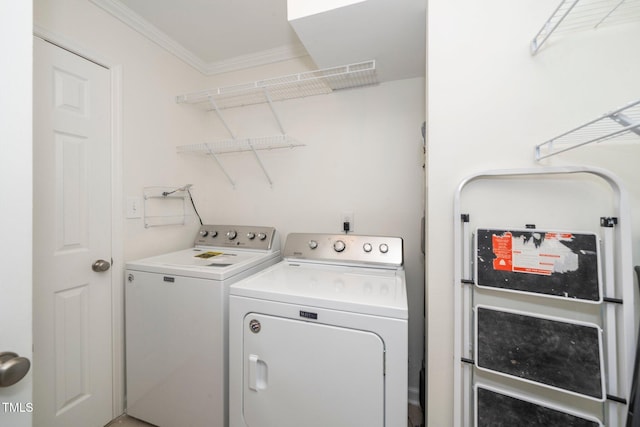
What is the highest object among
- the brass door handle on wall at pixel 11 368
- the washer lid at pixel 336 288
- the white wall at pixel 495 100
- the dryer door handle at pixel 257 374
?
the white wall at pixel 495 100

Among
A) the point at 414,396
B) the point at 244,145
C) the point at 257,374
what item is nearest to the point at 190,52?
the point at 244,145

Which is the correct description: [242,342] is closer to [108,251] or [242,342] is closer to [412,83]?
[108,251]

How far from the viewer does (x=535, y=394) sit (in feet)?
3.17

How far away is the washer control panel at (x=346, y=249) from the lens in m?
1.58

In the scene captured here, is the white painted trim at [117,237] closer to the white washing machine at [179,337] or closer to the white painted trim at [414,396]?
the white washing machine at [179,337]

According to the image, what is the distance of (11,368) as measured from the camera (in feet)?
1.77

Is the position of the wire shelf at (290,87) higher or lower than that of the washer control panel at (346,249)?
higher

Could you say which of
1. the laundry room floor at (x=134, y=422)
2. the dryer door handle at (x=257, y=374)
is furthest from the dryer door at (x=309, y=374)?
the laundry room floor at (x=134, y=422)

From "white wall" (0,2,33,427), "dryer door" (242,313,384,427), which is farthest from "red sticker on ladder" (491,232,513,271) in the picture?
"white wall" (0,2,33,427)

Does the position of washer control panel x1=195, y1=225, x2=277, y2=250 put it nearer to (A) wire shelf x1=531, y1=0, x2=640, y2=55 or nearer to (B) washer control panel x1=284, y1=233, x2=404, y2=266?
(B) washer control panel x1=284, y1=233, x2=404, y2=266

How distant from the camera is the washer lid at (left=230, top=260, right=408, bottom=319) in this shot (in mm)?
1061

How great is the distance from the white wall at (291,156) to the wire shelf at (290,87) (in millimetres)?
67

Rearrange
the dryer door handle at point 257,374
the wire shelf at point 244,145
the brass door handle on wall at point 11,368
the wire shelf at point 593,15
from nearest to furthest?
1. the brass door handle on wall at point 11,368
2. the wire shelf at point 593,15
3. the dryer door handle at point 257,374
4. the wire shelf at point 244,145

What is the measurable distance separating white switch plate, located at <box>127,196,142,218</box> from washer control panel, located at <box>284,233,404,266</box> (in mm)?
1067
